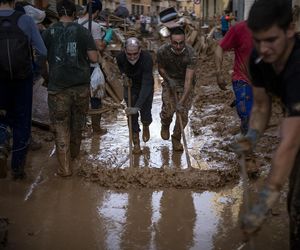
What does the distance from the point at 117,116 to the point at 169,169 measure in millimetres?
3803

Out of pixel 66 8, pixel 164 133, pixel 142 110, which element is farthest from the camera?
pixel 164 133

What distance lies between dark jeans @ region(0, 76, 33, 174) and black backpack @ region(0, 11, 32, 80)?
8.4 inches

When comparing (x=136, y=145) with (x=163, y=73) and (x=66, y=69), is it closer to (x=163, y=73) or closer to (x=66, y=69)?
(x=163, y=73)

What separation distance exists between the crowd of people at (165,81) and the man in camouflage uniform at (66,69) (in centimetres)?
1

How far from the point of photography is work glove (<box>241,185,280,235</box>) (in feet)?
7.57

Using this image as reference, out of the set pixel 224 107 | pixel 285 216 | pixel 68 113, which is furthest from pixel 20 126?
pixel 224 107

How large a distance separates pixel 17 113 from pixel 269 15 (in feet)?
11.3

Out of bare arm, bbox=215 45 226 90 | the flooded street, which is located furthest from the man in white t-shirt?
bare arm, bbox=215 45 226 90

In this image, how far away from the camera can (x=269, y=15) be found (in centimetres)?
246

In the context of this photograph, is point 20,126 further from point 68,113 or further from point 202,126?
point 202,126

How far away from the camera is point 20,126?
522 cm

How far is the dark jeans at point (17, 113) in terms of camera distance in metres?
5.07

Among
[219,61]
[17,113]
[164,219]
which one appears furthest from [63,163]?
[219,61]

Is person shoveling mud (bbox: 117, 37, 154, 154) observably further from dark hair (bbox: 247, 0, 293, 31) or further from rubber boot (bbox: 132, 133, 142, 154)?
dark hair (bbox: 247, 0, 293, 31)
